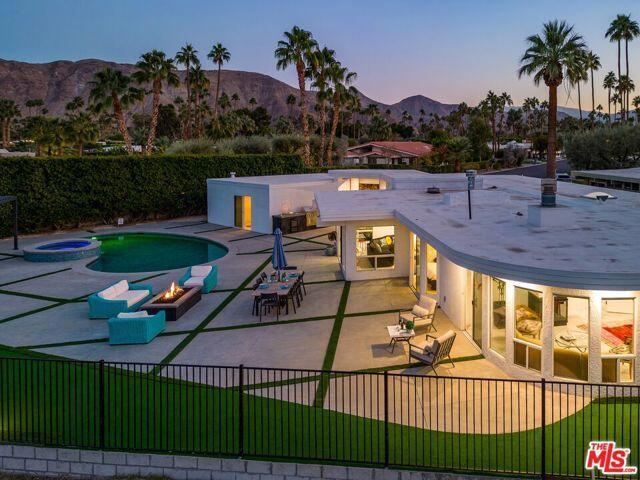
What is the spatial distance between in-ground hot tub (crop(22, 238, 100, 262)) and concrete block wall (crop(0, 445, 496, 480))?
17.7 m

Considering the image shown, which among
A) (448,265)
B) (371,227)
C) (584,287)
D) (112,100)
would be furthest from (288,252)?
(112,100)

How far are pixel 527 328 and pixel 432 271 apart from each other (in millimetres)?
6010

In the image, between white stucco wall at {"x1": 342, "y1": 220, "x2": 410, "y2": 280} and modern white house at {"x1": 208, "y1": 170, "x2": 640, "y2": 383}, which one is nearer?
modern white house at {"x1": 208, "y1": 170, "x2": 640, "y2": 383}

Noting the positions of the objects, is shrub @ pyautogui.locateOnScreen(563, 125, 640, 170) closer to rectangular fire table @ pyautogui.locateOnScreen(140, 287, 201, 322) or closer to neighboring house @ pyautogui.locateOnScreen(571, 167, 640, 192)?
neighboring house @ pyautogui.locateOnScreen(571, 167, 640, 192)

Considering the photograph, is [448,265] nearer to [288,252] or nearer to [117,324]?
[117,324]

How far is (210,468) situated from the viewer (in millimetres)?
7957

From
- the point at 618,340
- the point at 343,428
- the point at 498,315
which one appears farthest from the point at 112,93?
the point at 618,340

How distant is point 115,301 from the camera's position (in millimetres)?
15547

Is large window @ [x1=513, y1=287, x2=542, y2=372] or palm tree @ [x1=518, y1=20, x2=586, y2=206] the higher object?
palm tree @ [x1=518, y1=20, x2=586, y2=206]

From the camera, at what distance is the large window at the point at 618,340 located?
987 centimetres

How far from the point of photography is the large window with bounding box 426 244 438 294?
16.6 m

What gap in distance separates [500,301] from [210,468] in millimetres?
6873

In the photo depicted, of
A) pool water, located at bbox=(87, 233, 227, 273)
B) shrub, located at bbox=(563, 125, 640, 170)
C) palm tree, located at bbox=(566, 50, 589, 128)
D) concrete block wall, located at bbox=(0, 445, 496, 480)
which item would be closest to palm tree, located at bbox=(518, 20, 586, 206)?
palm tree, located at bbox=(566, 50, 589, 128)

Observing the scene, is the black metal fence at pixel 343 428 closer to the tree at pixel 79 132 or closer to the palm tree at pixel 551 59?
the palm tree at pixel 551 59
